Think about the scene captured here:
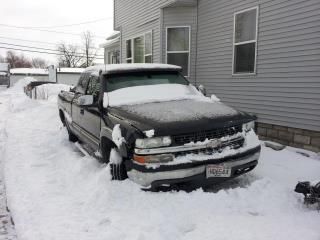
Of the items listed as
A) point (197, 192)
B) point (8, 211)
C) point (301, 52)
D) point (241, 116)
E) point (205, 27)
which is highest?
point (205, 27)

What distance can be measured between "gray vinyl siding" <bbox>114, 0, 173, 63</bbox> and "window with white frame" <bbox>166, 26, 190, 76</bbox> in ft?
1.51

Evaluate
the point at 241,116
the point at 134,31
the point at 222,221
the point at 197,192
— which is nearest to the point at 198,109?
the point at 241,116

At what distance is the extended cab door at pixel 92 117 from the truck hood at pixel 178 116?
22.1 inches

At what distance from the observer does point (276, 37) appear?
27.1ft

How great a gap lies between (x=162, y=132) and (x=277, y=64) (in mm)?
4771

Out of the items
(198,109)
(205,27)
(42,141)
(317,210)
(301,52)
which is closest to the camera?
(317,210)

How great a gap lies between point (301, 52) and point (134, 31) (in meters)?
9.18

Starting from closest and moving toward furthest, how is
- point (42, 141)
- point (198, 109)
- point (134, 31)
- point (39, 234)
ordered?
point (39, 234), point (198, 109), point (42, 141), point (134, 31)

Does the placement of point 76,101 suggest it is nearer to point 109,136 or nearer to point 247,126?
point 109,136

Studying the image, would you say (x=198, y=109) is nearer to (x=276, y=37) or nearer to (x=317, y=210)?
(x=317, y=210)

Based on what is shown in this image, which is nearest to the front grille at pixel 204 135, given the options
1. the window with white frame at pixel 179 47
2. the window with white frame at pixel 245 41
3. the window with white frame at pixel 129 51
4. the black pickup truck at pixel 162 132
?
the black pickup truck at pixel 162 132

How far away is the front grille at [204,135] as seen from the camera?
461 cm

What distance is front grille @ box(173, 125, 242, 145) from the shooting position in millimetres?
4611

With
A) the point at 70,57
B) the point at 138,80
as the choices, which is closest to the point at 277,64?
the point at 138,80
